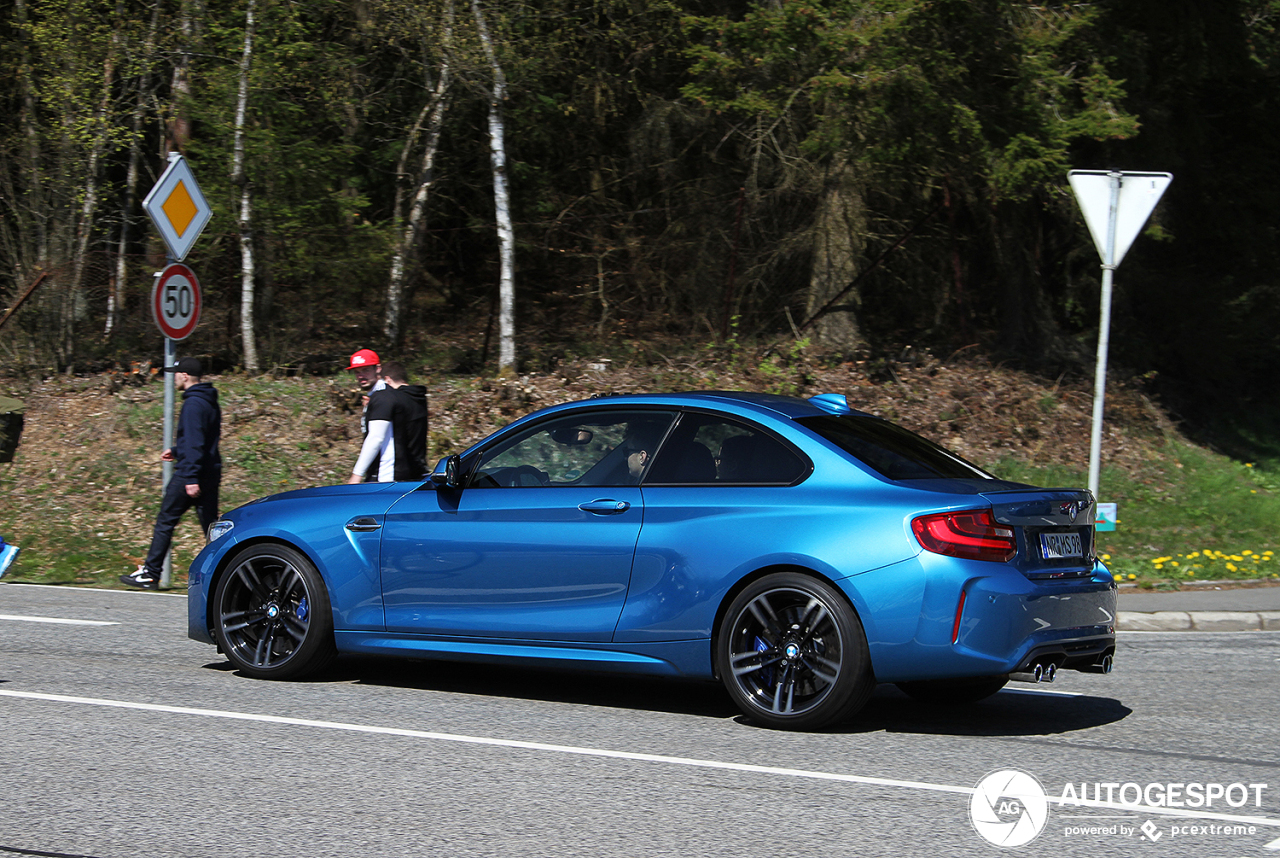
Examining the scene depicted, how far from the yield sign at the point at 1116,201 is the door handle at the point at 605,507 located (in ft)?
20.3

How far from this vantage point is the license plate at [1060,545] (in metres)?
6.05

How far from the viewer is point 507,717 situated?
638 centimetres

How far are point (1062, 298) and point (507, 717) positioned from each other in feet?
61.8

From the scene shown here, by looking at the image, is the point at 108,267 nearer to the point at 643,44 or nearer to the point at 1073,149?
the point at 643,44

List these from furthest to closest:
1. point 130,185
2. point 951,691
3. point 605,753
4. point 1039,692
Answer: point 130,185 < point 1039,692 < point 951,691 < point 605,753

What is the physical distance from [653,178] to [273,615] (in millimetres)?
16500

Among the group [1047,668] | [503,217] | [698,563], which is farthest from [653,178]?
[1047,668]

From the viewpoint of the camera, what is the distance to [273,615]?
727cm

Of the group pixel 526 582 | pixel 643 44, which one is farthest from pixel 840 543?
pixel 643 44

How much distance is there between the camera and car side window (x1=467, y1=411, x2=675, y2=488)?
665cm

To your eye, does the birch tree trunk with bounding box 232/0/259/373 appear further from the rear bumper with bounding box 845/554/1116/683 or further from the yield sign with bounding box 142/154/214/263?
the rear bumper with bounding box 845/554/1116/683

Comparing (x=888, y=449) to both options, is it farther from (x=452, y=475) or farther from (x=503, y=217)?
(x=503, y=217)

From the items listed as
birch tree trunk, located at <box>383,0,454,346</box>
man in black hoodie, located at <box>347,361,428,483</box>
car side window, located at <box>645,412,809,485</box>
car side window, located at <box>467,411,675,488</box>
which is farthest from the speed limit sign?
birch tree trunk, located at <box>383,0,454,346</box>

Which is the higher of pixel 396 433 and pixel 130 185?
pixel 130 185
